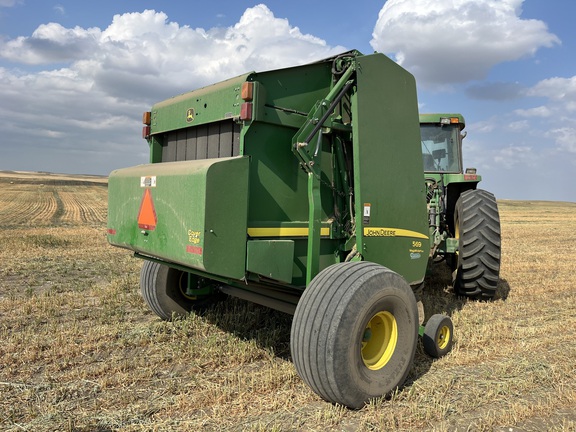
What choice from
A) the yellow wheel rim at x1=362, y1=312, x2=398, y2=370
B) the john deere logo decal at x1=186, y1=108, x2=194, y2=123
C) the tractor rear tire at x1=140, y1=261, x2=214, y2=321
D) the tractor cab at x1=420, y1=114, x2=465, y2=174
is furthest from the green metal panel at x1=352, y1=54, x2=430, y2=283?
the tractor cab at x1=420, y1=114, x2=465, y2=174

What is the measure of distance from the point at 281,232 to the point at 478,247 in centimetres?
318

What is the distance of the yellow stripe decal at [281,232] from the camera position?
3.26 meters

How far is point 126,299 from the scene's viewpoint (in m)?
5.79

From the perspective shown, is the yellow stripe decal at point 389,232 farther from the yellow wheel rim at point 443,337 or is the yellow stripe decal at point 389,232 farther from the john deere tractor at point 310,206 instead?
the yellow wheel rim at point 443,337

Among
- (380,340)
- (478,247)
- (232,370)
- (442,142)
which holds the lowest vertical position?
(232,370)

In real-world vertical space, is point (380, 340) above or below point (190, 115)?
below

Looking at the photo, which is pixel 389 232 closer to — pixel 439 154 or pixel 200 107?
pixel 200 107

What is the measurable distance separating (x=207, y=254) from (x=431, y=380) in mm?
1961

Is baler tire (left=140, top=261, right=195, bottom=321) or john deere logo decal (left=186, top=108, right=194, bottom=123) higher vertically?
john deere logo decal (left=186, top=108, right=194, bottom=123)

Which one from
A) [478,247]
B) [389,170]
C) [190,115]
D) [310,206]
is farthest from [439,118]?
[190,115]

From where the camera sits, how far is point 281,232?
3424 millimetres

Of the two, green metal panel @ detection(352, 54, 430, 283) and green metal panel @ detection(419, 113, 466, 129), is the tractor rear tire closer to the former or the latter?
green metal panel @ detection(352, 54, 430, 283)

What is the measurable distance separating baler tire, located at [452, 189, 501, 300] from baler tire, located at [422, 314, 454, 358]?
5.75 ft

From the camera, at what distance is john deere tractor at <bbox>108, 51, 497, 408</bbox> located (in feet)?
9.85
